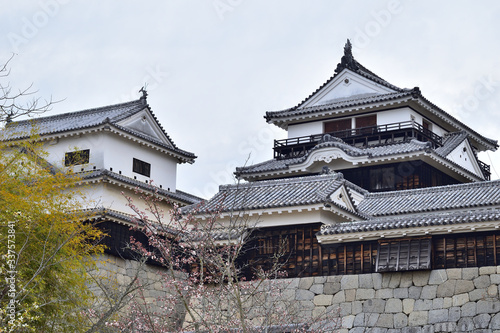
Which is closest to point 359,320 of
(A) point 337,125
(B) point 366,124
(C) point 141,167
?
(C) point 141,167

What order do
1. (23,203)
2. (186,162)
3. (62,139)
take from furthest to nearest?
(186,162) → (62,139) → (23,203)

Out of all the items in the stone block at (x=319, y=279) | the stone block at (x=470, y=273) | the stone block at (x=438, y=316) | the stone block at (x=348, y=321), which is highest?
the stone block at (x=470, y=273)

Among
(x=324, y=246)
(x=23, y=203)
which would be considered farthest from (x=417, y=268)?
(x=23, y=203)

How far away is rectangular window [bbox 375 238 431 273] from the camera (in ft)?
57.1

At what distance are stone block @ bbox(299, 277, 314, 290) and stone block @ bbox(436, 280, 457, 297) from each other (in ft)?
10.6

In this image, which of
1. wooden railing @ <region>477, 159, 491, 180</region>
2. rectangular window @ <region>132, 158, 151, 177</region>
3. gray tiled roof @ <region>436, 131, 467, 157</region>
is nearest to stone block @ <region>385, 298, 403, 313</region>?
gray tiled roof @ <region>436, 131, 467, 157</region>

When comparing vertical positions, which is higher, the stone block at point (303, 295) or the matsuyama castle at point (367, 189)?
the matsuyama castle at point (367, 189)

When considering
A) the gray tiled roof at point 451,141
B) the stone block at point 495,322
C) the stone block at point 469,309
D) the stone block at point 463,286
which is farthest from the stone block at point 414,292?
the gray tiled roof at point 451,141

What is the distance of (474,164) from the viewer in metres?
30.9

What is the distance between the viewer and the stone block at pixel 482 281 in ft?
54.8

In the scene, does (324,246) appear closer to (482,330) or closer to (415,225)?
(415,225)

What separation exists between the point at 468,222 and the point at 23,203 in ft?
31.2

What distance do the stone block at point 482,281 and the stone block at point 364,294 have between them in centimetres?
244

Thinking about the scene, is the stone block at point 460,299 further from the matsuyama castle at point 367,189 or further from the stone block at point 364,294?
the stone block at point 364,294
